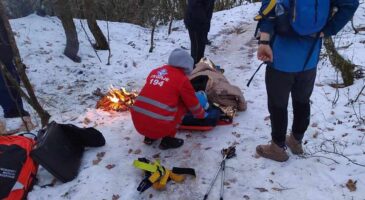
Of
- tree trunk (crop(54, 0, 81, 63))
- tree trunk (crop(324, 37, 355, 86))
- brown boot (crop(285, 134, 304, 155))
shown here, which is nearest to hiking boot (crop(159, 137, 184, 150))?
brown boot (crop(285, 134, 304, 155))

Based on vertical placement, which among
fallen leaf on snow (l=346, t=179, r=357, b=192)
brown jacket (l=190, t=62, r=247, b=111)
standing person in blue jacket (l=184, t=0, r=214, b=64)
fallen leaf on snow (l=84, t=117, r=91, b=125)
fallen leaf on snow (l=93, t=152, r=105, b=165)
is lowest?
fallen leaf on snow (l=93, t=152, r=105, b=165)

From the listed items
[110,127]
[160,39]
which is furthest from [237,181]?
[160,39]

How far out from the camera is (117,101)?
5500mm

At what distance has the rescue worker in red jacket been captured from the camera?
411 cm

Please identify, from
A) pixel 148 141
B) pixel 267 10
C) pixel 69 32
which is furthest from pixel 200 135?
pixel 69 32

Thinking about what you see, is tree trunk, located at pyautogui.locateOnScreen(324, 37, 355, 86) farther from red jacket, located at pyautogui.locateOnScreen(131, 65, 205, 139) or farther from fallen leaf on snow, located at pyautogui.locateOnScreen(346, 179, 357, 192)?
red jacket, located at pyautogui.locateOnScreen(131, 65, 205, 139)

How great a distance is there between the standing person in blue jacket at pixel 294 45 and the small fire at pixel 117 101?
256 cm

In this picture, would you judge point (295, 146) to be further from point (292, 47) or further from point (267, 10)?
point (267, 10)

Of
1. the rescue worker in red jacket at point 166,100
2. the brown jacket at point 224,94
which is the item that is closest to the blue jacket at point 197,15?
the brown jacket at point 224,94

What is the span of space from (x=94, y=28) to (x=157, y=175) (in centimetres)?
545

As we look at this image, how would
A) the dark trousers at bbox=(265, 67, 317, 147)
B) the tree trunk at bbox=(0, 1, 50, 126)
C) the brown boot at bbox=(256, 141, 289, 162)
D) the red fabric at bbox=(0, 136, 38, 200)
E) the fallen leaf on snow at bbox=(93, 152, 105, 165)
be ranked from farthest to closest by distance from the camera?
the tree trunk at bbox=(0, 1, 50, 126), the fallen leaf on snow at bbox=(93, 152, 105, 165), the brown boot at bbox=(256, 141, 289, 162), the red fabric at bbox=(0, 136, 38, 200), the dark trousers at bbox=(265, 67, 317, 147)

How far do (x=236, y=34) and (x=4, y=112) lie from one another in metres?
6.91

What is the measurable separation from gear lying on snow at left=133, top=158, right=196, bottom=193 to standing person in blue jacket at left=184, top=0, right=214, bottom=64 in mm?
3569

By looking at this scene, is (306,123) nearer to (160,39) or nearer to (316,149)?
(316,149)
